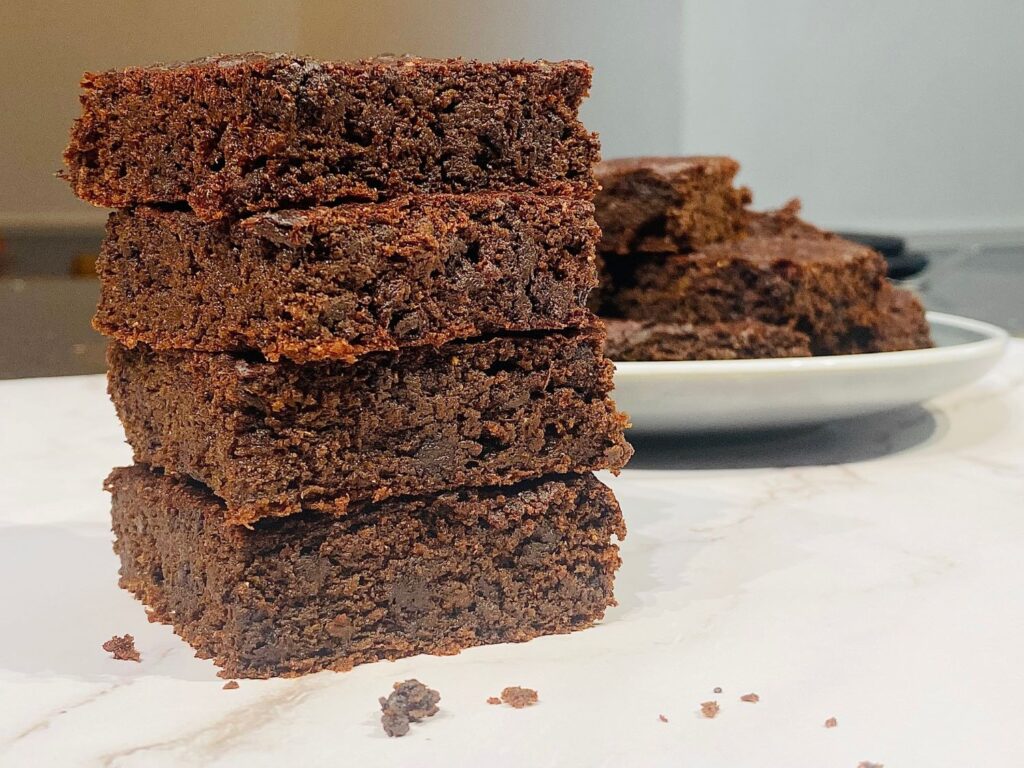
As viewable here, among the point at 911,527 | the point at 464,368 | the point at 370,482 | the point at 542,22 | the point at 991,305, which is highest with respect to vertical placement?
the point at 542,22

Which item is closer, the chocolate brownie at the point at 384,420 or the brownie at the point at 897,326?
the chocolate brownie at the point at 384,420

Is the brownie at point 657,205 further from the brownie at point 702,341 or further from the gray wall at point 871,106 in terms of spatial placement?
the gray wall at point 871,106

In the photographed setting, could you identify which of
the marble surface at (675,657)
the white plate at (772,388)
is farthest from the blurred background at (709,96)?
the marble surface at (675,657)

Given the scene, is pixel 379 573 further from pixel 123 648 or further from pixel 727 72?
pixel 727 72

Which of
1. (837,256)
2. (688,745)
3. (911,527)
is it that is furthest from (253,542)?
(837,256)

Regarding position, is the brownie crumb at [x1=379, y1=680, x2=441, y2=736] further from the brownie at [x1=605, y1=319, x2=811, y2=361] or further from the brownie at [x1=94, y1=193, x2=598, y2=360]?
the brownie at [x1=605, y1=319, x2=811, y2=361]

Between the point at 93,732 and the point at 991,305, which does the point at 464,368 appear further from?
the point at 991,305
